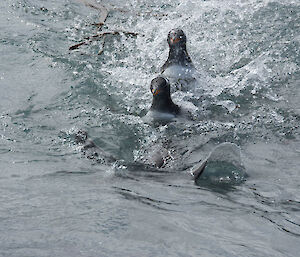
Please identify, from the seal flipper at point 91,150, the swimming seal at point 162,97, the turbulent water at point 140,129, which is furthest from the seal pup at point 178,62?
the seal flipper at point 91,150

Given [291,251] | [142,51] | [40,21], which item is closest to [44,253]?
[291,251]

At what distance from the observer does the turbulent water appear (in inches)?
115

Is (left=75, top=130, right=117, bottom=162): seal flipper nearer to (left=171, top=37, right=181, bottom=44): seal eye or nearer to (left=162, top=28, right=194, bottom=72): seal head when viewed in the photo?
(left=162, top=28, right=194, bottom=72): seal head

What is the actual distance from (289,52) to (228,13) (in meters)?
1.66

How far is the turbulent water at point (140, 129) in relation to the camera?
2.91m

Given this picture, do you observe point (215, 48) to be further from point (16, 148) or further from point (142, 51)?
point (16, 148)

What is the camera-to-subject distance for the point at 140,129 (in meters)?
5.30

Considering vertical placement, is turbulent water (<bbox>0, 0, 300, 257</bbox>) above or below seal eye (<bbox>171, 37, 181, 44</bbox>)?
below

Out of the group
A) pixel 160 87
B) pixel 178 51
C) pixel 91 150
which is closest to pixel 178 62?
pixel 178 51

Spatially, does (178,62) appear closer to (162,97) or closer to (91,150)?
(162,97)

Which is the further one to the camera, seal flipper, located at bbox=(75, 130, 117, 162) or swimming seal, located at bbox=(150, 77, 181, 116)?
swimming seal, located at bbox=(150, 77, 181, 116)

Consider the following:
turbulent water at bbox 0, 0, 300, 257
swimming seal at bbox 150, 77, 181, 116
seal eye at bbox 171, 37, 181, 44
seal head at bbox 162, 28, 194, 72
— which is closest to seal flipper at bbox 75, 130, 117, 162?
turbulent water at bbox 0, 0, 300, 257

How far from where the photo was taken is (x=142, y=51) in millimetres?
7336

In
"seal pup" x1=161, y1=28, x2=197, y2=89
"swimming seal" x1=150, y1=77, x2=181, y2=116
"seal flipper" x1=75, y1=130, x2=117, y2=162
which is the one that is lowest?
"seal flipper" x1=75, y1=130, x2=117, y2=162
